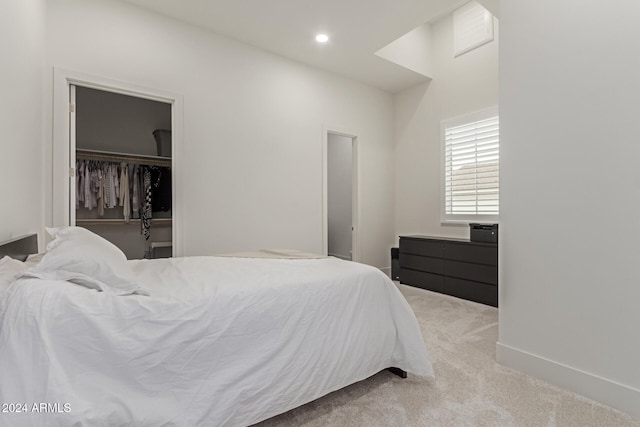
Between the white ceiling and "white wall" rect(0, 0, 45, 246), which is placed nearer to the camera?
"white wall" rect(0, 0, 45, 246)

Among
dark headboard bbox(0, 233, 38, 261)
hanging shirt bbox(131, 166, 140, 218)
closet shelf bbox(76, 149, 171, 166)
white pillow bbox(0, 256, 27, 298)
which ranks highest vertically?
closet shelf bbox(76, 149, 171, 166)

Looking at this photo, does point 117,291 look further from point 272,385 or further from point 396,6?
point 396,6

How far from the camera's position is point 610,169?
5.47 ft

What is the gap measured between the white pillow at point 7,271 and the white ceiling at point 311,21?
2622 millimetres

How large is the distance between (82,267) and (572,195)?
2.54 meters

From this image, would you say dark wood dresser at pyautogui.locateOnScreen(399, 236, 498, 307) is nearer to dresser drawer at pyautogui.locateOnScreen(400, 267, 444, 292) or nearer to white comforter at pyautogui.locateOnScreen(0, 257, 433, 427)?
dresser drawer at pyautogui.locateOnScreen(400, 267, 444, 292)

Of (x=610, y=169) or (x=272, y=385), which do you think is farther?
(x=610, y=169)

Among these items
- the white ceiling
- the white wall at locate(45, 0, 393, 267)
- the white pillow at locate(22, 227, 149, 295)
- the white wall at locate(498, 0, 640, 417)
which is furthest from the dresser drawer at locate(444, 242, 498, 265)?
the white pillow at locate(22, 227, 149, 295)

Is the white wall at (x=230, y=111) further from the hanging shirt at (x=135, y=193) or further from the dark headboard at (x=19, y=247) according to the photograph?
the hanging shirt at (x=135, y=193)

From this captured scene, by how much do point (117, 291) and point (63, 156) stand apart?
200 cm

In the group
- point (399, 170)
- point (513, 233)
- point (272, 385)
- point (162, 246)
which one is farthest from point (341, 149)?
point (272, 385)

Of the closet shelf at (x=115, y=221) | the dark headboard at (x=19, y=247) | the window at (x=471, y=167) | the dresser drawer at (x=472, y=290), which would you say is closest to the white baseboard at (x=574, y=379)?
the dresser drawer at (x=472, y=290)

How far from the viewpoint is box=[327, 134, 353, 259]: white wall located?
5.70 m

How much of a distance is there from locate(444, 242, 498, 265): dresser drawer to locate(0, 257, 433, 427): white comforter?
2.00m
